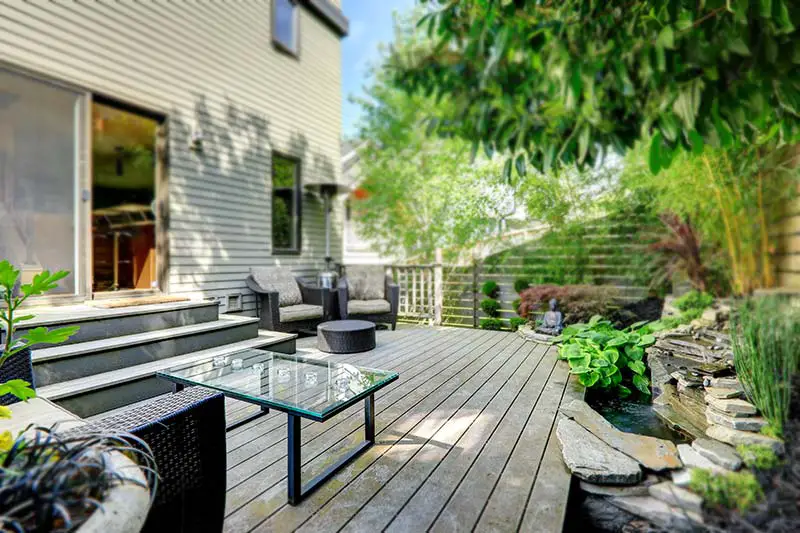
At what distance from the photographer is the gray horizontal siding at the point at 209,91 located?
354cm

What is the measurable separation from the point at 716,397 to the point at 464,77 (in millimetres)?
2034

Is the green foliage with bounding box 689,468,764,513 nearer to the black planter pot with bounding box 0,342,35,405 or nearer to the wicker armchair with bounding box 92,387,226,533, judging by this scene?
the wicker armchair with bounding box 92,387,226,533

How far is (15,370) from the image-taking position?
172cm

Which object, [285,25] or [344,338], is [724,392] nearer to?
[344,338]

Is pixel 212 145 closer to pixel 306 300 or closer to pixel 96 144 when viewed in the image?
pixel 96 144

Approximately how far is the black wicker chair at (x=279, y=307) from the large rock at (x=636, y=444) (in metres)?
3.30

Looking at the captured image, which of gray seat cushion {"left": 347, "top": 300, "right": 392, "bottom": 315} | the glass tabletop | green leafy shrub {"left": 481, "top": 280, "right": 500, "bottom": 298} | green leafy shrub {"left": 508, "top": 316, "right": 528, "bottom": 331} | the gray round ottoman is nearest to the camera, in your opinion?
the glass tabletop

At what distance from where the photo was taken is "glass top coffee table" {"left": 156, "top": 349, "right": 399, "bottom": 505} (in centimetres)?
171

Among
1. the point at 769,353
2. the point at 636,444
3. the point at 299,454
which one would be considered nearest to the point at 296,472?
the point at 299,454

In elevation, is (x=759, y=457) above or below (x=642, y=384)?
above

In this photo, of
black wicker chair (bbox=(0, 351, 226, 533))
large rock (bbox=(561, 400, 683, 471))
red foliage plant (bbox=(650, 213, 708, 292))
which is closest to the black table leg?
black wicker chair (bbox=(0, 351, 226, 533))

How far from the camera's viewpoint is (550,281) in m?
5.76

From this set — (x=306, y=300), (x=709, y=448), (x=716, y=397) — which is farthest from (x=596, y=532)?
(x=306, y=300)

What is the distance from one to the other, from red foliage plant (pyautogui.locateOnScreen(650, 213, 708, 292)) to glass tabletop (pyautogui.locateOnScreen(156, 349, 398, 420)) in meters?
4.08
